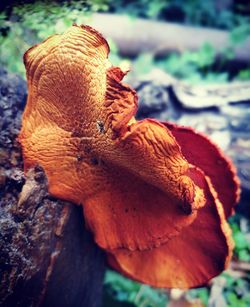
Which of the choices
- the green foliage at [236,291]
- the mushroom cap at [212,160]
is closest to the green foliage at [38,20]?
the mushroom cap at [212,160]

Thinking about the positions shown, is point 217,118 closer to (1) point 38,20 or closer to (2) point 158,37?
(1) point 38,20

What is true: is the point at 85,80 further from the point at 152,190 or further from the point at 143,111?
the point at 143,111

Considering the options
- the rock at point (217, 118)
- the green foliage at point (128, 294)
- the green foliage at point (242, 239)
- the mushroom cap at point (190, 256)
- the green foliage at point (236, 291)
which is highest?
the rock at point (217, 118)

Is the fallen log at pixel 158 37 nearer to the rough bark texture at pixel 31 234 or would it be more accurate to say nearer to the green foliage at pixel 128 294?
the rough bark texture at pixel 31 234

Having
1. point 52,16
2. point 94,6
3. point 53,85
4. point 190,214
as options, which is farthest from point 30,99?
point 190,214

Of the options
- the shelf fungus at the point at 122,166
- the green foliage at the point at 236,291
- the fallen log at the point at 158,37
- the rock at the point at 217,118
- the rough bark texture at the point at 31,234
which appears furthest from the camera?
the fallen log at the point at 158,37

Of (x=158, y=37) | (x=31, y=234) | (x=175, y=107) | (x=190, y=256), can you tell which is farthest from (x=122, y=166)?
(x=158, y=37)

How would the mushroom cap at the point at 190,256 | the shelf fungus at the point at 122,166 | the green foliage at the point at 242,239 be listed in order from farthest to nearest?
the green foliage at the point at 242,239 → the mushroom cap at the point at 190,256 → the shelf fungus at the point at 122,166
